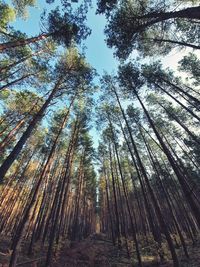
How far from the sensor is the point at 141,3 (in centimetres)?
1038

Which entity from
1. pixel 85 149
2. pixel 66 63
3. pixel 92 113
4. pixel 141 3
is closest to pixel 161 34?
pixel 141 3

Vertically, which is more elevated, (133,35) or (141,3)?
(141,3)

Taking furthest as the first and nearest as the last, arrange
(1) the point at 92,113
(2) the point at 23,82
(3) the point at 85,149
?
(3) the point at 85,149 < (1) the point at 92,113 < (2) the point at 23,82

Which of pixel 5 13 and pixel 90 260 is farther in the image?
pixel 5 13

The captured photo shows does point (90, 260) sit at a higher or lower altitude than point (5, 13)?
lower

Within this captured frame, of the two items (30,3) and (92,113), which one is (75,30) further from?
(92,113)

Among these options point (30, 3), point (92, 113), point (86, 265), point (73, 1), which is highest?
Answer: point (30, 3)

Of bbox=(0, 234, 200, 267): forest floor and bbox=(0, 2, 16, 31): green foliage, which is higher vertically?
bbox=(0, 2, 16, 31): green foliage

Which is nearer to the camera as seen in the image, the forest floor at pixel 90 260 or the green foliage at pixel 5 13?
the forest floor at pixel 90 260

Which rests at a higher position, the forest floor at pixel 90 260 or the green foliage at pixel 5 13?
the green foliage at pixel 5 13

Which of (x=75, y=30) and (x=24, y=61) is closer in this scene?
(x=75, y=30)

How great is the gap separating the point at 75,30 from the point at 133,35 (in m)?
3.50

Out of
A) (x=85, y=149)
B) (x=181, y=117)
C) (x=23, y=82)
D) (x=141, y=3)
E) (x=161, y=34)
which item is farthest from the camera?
(x=85, y=149)

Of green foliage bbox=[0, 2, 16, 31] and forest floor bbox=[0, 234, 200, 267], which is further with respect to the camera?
green foliage bbox=[0, 2, 16, 31]
